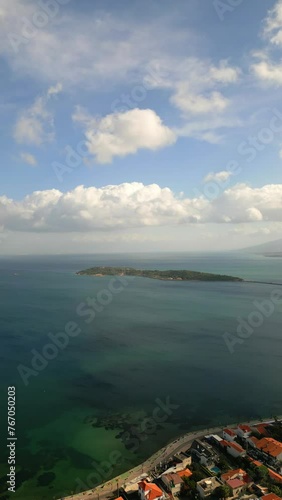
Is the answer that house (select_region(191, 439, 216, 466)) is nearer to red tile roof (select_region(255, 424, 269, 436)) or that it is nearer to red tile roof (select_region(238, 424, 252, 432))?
red tile roof (select_region(238, 424, 252, 432))

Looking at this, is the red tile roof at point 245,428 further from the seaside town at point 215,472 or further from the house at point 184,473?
the house at point 184,473

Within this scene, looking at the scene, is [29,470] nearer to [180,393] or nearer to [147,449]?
[147,449]

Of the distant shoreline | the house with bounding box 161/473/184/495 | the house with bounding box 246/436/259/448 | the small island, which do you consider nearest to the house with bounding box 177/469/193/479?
the house with bounding box 161/473/184/495

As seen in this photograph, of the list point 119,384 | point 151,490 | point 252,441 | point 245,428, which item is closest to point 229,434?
point 245,428

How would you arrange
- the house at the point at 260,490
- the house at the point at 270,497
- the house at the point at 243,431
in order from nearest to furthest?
the house at the point at 270,497, the house at the point at 260,490, the house at the point at 243,431

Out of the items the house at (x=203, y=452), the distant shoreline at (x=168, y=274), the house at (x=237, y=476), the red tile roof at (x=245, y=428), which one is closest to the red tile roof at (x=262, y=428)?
the red tile roof at (x=245, y=428)

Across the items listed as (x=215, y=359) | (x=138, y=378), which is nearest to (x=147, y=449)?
(x=138, y=378)
